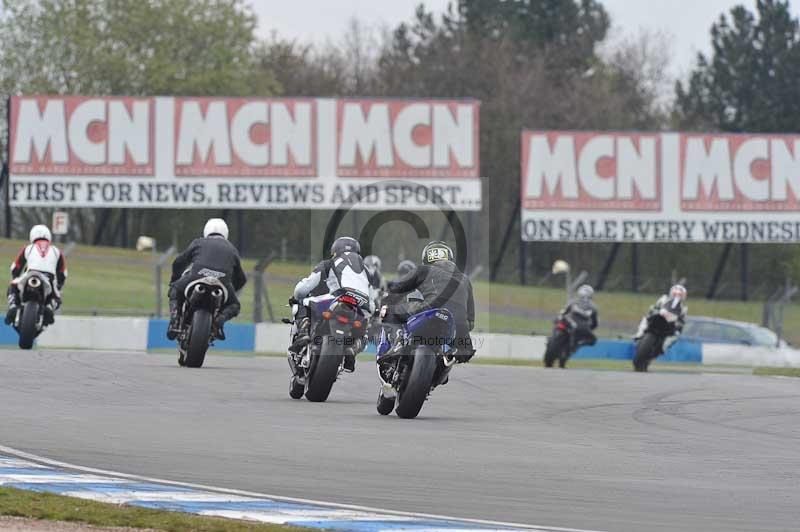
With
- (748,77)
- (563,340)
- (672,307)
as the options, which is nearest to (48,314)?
(563,340)

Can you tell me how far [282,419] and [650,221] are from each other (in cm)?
3185

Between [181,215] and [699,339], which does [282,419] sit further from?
[181,215]

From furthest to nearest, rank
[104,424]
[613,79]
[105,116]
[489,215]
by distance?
1. [613,79]
2. [489,215]
3. [105,116]
4. [104,424]

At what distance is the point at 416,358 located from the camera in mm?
12906

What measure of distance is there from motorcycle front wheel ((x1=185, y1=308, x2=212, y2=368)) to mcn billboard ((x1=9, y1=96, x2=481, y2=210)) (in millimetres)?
22984

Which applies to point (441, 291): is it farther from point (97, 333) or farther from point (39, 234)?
point (97, 333)

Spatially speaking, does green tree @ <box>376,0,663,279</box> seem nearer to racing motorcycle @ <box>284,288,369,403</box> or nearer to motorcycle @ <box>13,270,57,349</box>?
motorcycle @ <box>13,270,57,349</box>

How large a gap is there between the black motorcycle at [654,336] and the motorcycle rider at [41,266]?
9195 mm

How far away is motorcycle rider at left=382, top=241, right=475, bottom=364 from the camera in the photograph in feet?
43.6

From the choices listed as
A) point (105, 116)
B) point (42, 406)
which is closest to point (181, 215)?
point (105, 116)

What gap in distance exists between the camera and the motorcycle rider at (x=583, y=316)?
27.7 metres

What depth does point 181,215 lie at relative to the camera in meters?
55.7

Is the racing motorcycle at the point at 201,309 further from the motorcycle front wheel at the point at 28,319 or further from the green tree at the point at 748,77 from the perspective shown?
the green tree at the point at 748,77

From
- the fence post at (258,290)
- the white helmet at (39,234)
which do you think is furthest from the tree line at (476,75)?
the white helmet at (39,234)
